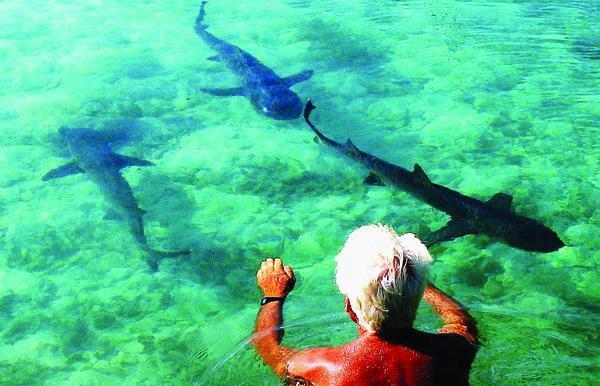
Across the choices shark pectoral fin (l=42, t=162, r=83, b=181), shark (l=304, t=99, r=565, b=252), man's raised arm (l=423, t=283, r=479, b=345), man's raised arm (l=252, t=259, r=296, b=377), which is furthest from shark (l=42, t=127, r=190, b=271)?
man's raised arm (l=423, t=283, r=479, b=345)

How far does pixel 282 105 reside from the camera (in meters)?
8.07

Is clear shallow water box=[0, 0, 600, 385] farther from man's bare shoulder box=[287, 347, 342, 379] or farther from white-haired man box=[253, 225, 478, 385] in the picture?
white-haired man box=[253, 225, 478, 385]

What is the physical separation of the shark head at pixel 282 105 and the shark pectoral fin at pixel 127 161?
5.84 ft

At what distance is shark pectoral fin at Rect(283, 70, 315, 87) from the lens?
8.83 metres

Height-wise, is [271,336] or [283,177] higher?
[271,336]

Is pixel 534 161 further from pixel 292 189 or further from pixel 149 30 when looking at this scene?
pixel 149 30

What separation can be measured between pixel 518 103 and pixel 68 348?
22.0ft

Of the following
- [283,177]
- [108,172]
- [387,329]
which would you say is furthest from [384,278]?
[108,172]

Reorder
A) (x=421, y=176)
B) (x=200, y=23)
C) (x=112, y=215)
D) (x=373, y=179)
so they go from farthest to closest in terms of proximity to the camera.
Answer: (x=200, y=23) < (x=112, y=215) < (x=373, y=179) < (x=421, y=176)

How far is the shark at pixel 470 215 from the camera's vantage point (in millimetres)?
5297

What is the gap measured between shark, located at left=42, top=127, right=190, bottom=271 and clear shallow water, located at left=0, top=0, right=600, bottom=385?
0.16 metres

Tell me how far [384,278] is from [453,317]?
1.06 metres

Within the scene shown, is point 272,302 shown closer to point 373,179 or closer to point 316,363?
point 316,363

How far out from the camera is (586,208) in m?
6.23
